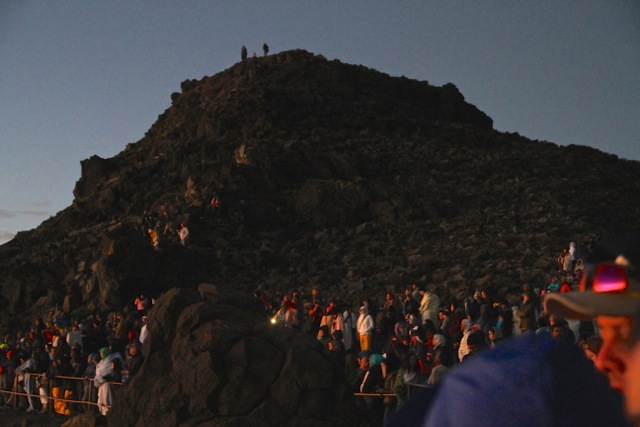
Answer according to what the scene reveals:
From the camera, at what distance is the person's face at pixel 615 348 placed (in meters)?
1.49

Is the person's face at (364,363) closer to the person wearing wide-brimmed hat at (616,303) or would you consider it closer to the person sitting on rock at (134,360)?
the person sitting on rock at (134,360)

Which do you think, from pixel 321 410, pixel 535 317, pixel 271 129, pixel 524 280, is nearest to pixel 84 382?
pixel 321 410

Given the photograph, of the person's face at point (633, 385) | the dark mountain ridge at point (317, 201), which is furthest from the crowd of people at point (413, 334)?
the dark mountain ridge at point (317, 201)

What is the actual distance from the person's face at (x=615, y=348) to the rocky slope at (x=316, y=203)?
2828 centimetres

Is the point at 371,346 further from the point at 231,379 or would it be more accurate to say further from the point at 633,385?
the point at 633,385

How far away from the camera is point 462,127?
73.2m

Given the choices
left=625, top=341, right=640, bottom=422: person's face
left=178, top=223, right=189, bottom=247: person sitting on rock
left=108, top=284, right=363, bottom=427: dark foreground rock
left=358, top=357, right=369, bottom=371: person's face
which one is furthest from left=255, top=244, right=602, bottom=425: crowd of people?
left=178, top=223, right=189, bottom=247: person sitting on rock

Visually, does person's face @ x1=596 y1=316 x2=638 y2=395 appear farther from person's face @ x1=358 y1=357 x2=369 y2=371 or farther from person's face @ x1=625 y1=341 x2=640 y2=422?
person's face @ x1=358 y1=357 x2=369 y2=371

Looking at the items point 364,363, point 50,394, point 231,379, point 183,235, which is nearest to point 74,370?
point 50,394

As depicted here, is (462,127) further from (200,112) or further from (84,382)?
(84,382)

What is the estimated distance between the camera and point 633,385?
1.35m

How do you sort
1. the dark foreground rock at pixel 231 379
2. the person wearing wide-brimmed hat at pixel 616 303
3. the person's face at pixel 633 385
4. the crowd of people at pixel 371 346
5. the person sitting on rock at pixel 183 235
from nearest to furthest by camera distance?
the person's face at pixel 633 385, the person wearing wide-brimmed hat at pixel 616 303, the dark foreground rock at pixel 231 379, the crowd of people at pixel 371 346, the person sitting on rock at pixel 183 235

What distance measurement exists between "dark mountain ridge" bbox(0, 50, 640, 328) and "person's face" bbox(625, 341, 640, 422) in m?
28.0

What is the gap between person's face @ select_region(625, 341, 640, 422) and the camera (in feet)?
4.33
